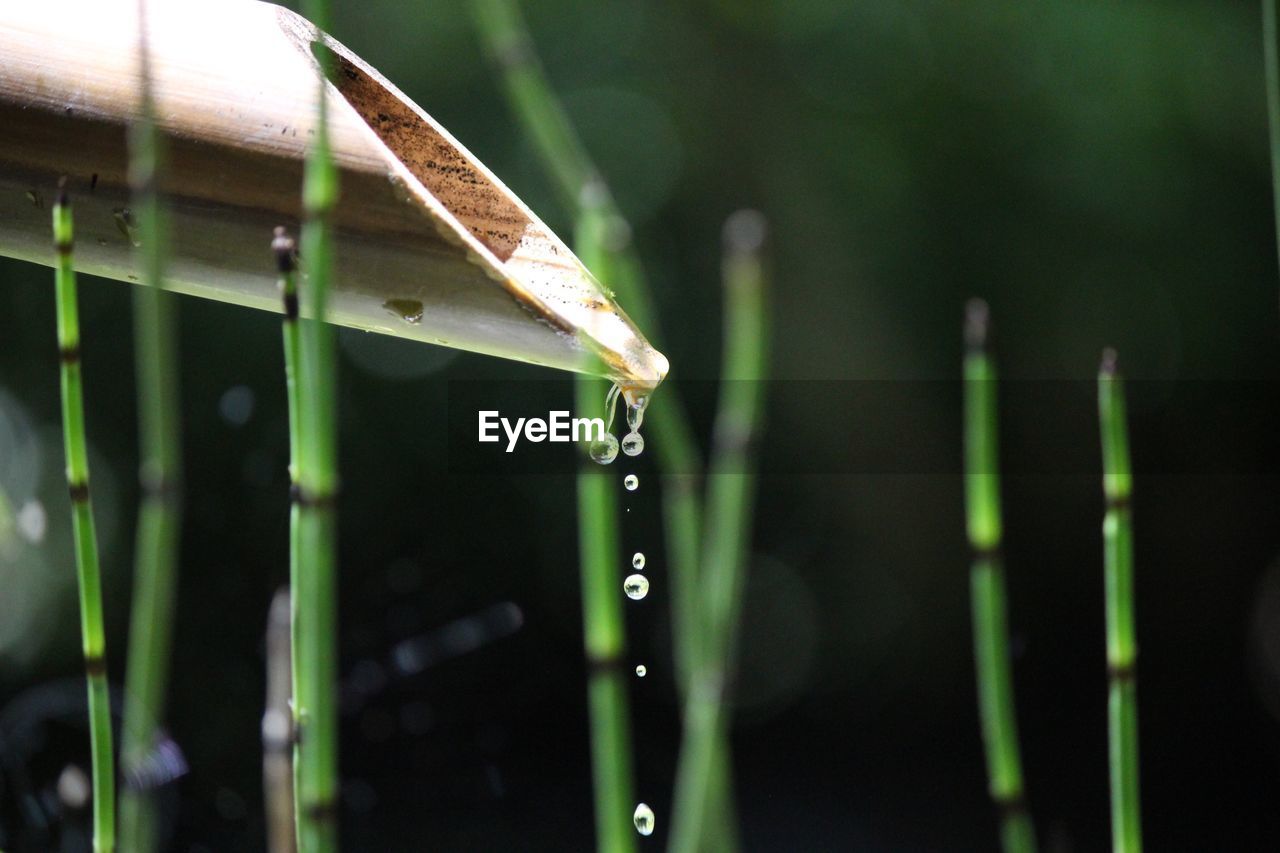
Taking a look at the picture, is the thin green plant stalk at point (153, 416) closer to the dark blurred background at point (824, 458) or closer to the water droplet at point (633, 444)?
the water droplet at point (633, 444)

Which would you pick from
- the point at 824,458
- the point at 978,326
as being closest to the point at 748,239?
the point at 978,326

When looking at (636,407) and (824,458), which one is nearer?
(636,407)

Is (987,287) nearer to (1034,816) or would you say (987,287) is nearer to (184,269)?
(1034,816)

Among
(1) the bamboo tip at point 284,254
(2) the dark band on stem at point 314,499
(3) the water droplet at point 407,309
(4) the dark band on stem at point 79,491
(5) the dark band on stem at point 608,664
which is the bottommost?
(5) the dark band on stem at point 608,664

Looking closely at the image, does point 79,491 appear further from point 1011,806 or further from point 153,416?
point 1011,806

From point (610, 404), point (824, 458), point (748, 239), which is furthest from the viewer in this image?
point (824, 458)

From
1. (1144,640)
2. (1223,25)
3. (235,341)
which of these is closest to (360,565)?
(235,341)

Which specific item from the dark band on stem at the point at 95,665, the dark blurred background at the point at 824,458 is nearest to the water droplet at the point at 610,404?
the dark band on stem at the point at 95,665
